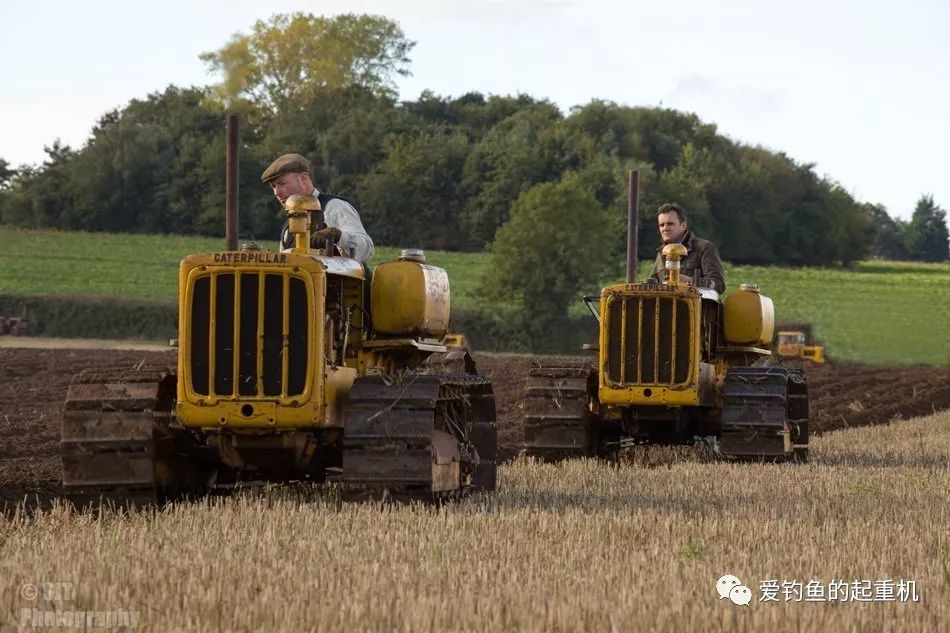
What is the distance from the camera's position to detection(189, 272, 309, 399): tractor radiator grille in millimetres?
9531

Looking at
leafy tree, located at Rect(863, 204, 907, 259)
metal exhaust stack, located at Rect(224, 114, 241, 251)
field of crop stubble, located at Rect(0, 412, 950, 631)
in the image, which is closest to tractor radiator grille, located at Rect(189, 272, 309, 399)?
field of crop stubble, located at Rect(0, 412, 950, 631)

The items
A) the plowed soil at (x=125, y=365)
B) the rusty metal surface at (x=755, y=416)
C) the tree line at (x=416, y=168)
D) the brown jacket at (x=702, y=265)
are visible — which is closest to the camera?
the plowed soil at (x=125, y=365)

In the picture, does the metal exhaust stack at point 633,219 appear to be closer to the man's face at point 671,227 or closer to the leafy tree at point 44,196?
the man's face at point 671,227

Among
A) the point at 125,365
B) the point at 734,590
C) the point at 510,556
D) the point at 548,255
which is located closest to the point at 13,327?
the point at 548,255

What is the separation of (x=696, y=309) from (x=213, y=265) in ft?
18.4

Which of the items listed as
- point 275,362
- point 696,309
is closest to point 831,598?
point 275,362

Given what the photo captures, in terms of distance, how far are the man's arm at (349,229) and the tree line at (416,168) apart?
2892 cm

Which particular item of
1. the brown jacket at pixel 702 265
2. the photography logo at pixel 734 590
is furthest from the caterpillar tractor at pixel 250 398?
the brown jacket at pixel 702 265

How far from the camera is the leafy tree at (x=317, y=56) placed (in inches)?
2680

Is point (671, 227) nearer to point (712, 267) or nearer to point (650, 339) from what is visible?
point (712, 267)

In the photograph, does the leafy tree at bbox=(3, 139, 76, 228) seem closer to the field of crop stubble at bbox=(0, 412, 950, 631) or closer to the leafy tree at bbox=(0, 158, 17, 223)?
the leafy tree at bbox=(0, 158, 17, 223)

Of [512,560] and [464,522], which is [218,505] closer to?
[464,522]

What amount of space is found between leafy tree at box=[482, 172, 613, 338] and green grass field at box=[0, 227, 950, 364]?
1488 millimetres

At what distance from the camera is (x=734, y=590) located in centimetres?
671
